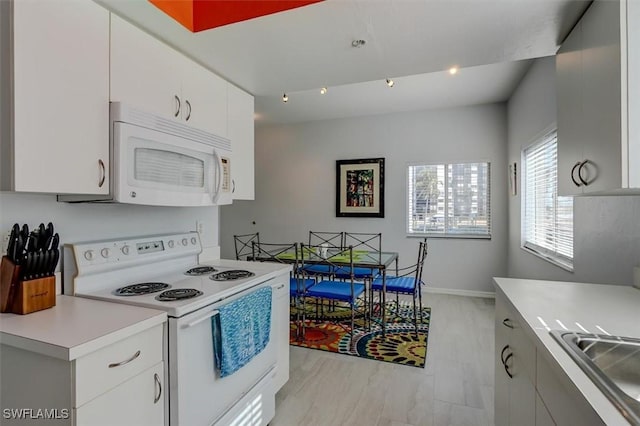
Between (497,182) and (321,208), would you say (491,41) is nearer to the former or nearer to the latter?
(497,182)

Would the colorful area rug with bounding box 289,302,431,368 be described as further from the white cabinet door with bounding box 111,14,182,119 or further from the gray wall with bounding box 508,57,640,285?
the white cabinet door with bounding box 111,14,182,119

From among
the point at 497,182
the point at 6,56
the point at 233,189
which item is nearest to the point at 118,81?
the point at 6,56

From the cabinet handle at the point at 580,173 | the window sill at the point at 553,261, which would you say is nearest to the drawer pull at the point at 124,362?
the cabinet handle at the point at 580,173

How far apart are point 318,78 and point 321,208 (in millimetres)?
3261

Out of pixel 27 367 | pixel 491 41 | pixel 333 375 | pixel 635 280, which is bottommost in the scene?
pixel 333 375

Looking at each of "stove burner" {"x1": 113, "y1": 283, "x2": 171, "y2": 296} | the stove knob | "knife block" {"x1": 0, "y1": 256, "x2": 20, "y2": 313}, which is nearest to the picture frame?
"stove burner" {"x1": 113, "y1": 283, "x2": 171, "y2": 296}

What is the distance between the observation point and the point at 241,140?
8.11 feet

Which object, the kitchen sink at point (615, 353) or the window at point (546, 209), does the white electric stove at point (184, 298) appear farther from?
the window at point (546, 209)

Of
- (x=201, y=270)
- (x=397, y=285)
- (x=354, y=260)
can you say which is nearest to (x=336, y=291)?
(x=354, y=260)

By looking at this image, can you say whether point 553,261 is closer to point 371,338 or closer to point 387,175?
point 371,338

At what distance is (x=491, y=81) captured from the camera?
376cm

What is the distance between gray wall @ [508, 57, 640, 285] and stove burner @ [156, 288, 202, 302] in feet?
7.54

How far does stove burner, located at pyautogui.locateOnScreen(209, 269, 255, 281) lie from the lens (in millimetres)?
1847

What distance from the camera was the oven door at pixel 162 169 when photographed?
4.86 ft
